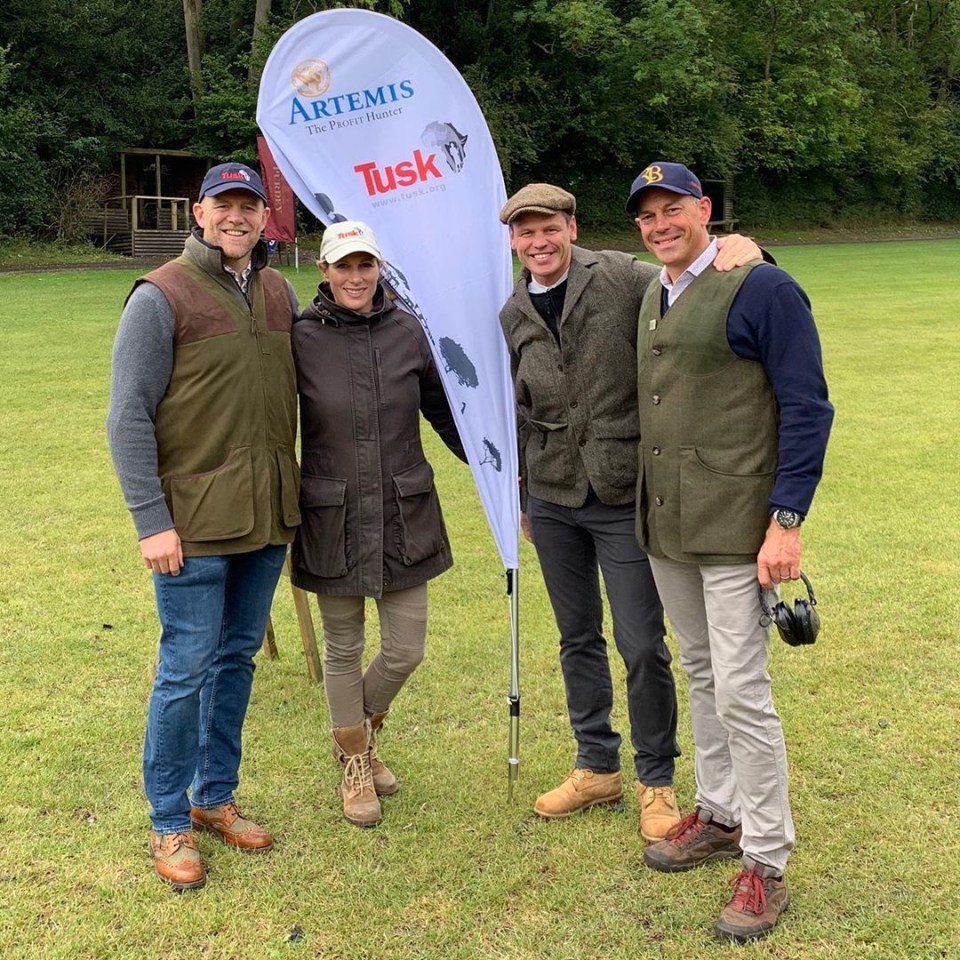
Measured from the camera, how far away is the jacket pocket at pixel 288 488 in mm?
3545

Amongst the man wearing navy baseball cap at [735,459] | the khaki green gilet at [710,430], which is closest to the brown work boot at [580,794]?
the man wearing navy baseball cap at [735,459]

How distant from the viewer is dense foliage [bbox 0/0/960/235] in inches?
1284

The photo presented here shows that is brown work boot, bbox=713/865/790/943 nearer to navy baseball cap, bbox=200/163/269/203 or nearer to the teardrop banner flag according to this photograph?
the teardrop banner flag

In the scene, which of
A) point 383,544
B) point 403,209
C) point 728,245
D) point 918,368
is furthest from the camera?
point 918,368

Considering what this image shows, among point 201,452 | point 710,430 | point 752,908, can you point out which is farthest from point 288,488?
point 752,908

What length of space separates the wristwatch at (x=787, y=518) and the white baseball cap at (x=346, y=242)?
5.42ft

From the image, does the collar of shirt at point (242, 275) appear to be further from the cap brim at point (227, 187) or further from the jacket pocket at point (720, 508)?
the jacket pocket at point (720, 508)

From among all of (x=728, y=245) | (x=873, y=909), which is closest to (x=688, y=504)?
(x=728, y=245)

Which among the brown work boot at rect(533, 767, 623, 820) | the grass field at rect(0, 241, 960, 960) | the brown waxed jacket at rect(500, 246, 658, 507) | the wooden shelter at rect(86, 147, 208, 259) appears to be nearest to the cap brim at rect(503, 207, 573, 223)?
Answer: the brown waxed jacket at rect(500, 246, 658, 507)

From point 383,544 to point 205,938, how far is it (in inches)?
55.3

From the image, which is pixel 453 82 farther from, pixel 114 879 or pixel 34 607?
pixel 34 607

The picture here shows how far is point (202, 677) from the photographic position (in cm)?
351

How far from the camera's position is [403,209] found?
418 cm

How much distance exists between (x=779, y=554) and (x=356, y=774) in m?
1.87
